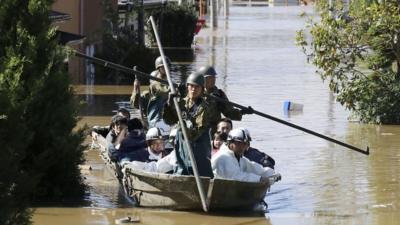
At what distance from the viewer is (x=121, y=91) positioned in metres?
26.2

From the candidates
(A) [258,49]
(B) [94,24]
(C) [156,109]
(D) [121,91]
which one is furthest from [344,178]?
(A) [258,49]

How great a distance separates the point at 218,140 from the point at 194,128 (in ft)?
4.48

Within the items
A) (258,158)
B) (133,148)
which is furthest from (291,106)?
(133,148)

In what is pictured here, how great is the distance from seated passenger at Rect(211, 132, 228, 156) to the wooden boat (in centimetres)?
117

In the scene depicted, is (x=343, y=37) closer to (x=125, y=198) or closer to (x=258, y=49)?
(x=125, y=198)

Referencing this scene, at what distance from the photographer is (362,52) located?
67.0 ft

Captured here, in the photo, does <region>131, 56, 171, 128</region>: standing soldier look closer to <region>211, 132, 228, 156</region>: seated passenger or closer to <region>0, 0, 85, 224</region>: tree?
<region>211, 132, 228, 156</region>: seated passenger

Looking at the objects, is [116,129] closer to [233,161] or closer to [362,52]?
[233,161]

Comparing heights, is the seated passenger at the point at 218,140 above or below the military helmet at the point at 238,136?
below

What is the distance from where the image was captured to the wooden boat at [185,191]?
1155 centimetres

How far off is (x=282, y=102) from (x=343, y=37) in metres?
4.14

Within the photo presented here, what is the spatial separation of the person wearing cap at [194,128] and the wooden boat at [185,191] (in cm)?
29

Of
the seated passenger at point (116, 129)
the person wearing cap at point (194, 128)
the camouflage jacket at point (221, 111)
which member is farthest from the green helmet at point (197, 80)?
→ the seated passenger at point (116, 129)

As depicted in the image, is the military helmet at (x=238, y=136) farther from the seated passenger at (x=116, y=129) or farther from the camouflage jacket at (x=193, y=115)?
the seated passenger at (x=116, y=129)
